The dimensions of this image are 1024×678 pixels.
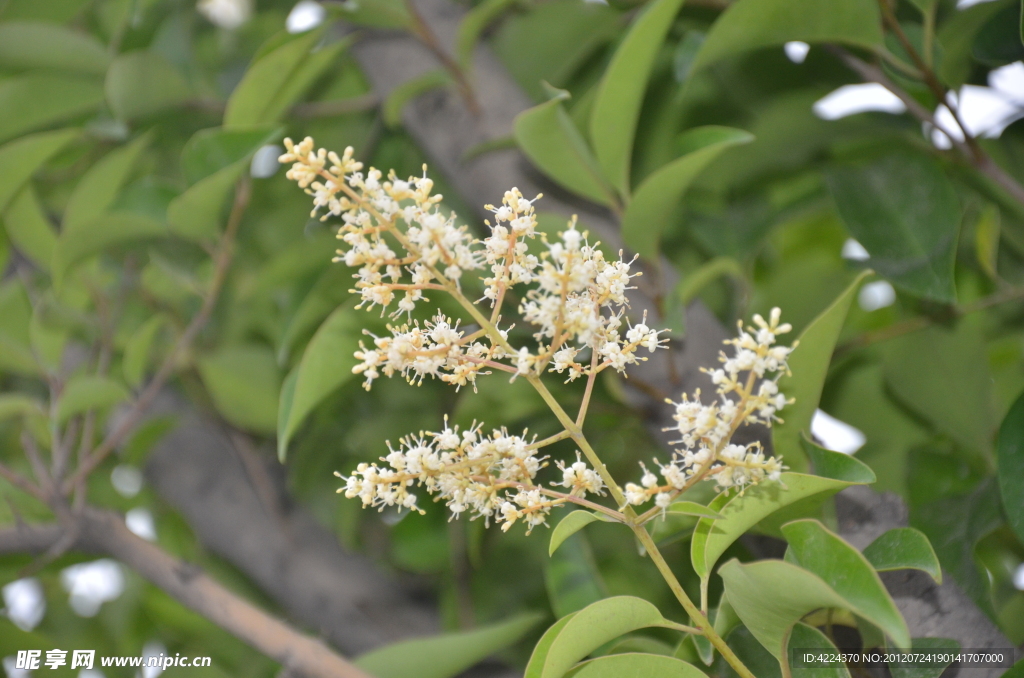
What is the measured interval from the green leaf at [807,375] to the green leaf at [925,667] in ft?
0.48

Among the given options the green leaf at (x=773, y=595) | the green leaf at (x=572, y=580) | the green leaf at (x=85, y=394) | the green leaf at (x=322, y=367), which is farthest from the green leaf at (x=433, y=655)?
the green leaf at (x=85, y=394)

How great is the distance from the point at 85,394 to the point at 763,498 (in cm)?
78

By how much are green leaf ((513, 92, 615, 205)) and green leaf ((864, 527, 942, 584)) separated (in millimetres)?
414

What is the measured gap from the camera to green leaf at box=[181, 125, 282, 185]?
733mm

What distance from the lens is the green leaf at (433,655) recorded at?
28.5 inches

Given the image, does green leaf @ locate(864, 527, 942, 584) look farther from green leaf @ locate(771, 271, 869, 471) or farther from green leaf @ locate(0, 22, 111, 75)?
green leaf @ locate(0, 22, 111, 75)

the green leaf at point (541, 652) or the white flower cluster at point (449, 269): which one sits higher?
the white flower cluster at point (449, 269)

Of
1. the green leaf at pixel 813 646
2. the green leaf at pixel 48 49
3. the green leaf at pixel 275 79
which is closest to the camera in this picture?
the green leaf at pixel 813 646

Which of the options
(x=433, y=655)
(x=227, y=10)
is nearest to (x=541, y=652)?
(x=433, y=655)

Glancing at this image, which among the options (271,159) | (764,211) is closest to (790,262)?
(764,211)

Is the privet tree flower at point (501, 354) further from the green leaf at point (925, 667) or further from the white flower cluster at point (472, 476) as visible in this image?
the green leaf at point (925, 667)

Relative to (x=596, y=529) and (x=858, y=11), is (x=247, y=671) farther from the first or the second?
(x=858, y=11)

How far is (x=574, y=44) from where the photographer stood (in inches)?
39.3

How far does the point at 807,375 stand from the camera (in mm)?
550
